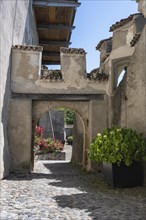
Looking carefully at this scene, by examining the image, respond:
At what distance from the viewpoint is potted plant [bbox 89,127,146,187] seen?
6.93 meters

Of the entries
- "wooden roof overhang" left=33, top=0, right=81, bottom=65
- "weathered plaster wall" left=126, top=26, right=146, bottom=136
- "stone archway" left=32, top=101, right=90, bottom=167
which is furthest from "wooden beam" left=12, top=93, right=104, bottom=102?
"wooden roof overhang" left=33, top=0, right=81, bottom=65

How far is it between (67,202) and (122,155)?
207 cm

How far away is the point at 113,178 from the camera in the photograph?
7.13 metres

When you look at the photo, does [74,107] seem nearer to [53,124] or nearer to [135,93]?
[135,93]

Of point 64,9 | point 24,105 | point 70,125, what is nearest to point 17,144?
point 24,105

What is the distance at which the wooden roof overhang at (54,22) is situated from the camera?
14523 mm

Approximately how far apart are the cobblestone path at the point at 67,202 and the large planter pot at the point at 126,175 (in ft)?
0.88

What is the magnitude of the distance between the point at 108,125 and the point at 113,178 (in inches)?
152

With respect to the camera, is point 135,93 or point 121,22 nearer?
point 135,93

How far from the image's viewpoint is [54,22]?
16688 millimetres

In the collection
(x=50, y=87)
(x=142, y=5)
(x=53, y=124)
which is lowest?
(x=53, y=124)

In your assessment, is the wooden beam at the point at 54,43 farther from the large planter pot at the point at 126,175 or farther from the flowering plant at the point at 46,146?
the large planter pot at the point at 126,175

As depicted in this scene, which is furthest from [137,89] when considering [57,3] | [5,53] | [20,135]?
[57,3]

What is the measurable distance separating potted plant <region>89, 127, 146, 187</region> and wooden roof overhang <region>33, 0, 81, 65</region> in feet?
31.5
